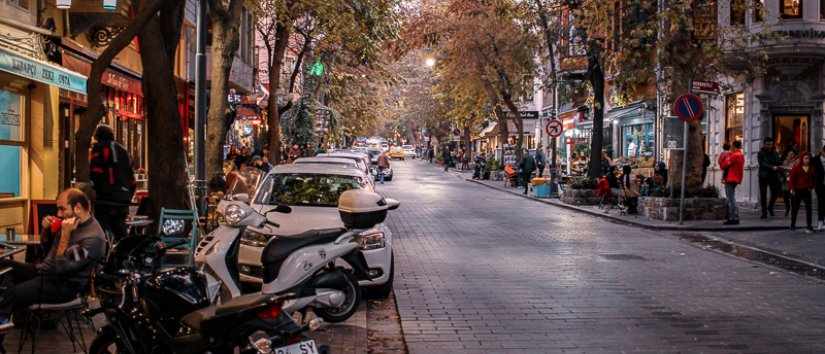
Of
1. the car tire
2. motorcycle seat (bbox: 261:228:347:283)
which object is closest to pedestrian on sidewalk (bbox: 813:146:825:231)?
the car tire

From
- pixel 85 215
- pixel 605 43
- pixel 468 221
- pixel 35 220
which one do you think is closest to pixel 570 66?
pixel 605 43

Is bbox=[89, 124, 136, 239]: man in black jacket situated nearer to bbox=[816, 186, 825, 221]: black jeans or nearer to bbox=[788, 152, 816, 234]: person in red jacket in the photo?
bbox=[788, 152, 816, 234]: person in red jacket

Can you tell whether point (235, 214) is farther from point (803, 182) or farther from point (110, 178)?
point (803, 182)

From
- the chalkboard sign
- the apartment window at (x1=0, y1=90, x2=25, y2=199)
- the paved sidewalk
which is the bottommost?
the paved sidewalk

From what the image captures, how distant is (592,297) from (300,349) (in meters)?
5.95

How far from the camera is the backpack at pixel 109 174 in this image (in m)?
11.1

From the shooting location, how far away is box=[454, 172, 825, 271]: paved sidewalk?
1475 cm

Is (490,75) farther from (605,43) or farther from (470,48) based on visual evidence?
(605,43)

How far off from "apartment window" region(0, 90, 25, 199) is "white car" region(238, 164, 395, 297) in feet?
17.9

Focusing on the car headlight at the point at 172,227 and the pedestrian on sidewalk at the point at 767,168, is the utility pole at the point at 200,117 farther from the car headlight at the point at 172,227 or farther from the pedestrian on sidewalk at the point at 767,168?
the pedestrian on sidewalk at the point at 767,168

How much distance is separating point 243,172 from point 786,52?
15145 mm

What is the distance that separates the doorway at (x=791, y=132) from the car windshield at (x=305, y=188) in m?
18.1

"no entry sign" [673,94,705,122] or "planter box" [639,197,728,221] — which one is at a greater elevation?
"no entry sign" [673,94,705,122]

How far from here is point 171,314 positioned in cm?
590
